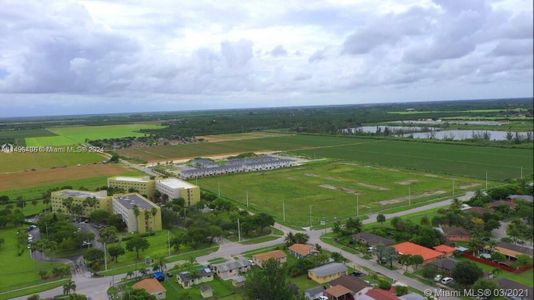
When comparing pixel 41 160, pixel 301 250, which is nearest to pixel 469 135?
pixel 301 250

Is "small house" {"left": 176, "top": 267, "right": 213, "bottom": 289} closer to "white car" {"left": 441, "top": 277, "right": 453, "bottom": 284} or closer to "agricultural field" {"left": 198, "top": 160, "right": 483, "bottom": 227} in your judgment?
"agricultural field" {"left": 198, "top": 160, "right": 483, "bottom": 227}

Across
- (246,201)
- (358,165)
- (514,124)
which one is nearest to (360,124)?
(514,124)

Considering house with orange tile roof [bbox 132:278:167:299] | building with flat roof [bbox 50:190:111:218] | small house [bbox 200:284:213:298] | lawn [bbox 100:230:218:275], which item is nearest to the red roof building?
small house [bbox 200:284:213:298]

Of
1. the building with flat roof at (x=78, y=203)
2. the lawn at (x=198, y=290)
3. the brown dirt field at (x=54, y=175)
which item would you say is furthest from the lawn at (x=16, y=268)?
the brown dirt field at (x=54, y=175)

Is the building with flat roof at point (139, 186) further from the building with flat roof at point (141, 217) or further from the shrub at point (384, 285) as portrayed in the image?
the shrub at point (384, 285)

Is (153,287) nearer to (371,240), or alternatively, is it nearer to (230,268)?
(230,268)
